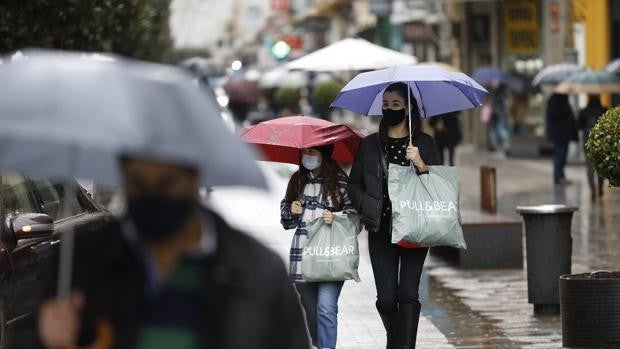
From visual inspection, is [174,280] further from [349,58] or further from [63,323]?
[349,58]

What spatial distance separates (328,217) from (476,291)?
5150mm

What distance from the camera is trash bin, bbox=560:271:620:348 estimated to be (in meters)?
9.76

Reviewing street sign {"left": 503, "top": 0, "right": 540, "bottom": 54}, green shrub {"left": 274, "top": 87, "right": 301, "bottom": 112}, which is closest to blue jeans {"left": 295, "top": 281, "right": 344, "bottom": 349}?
street sign {"left": 503, "top": 0, "right": 540, "bottom": 54}

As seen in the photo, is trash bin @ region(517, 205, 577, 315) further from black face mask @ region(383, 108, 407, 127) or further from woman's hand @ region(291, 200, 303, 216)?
woman's hand @ region(291, 200, 303, 216)

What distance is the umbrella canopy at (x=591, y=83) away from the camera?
26.1 meters

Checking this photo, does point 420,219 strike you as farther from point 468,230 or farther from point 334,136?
point 468,230

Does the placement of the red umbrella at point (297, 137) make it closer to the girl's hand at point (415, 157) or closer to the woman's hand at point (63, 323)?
the girl's hand at point (415, 157)

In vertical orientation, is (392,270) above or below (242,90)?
above

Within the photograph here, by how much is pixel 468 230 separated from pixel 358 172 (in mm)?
6254

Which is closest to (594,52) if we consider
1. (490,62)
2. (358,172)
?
(490,62)

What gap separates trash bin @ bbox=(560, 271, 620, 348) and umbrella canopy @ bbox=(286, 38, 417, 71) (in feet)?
30.9

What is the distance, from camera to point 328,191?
8961 mm

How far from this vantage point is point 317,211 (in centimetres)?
894

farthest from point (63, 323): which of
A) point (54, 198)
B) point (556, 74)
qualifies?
point (556, 74)
